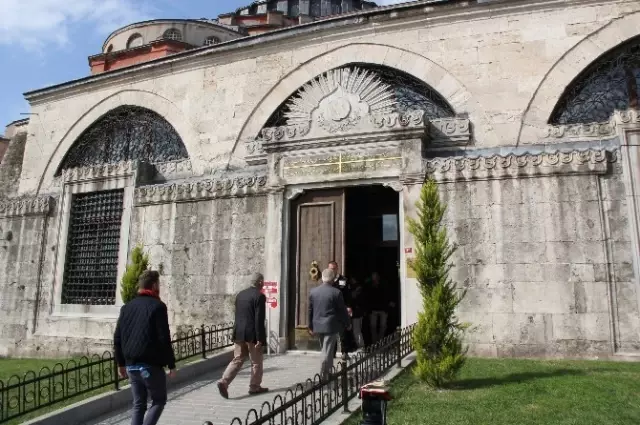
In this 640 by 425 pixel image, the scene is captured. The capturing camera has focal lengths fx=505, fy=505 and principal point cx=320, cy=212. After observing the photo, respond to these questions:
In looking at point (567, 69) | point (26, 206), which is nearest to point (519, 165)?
point (567, 69)

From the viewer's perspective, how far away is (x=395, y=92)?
1170cm

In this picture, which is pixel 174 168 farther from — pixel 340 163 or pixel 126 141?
pixel 340 163

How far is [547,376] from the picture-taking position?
7176 mm

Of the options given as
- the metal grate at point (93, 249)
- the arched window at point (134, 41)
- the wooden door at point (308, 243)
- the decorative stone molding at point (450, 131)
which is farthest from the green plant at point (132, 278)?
the arched window at point (134, 41)

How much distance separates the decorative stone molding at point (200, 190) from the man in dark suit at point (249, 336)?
4.55 m

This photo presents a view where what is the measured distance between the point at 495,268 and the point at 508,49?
15.3 feet

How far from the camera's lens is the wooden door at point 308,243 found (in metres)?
10.2

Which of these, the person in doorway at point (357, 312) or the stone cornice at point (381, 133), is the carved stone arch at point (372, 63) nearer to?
the stone cornice at point (381, 133)

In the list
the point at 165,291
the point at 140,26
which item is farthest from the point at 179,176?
the point at 140,26

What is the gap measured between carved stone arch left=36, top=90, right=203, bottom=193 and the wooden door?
147 inches

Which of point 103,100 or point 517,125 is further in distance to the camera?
point 103,100

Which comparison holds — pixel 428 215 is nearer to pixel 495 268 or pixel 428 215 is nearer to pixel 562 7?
pixel 495 268

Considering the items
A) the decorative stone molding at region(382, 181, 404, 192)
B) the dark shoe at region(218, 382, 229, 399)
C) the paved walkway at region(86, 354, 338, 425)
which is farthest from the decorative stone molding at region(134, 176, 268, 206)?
the dark shoe at region(218, 382, 229, 399)

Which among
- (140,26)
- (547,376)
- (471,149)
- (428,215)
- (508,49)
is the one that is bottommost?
(547,376)
